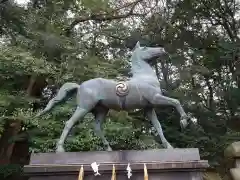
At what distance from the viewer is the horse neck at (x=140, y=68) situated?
6.06m

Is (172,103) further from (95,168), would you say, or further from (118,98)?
(95,168)

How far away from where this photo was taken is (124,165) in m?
5.21

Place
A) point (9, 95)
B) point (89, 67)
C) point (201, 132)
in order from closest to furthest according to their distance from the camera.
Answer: point (9, 95) < point (89, 67) < point (201, 132)

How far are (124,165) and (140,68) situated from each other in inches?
72.7

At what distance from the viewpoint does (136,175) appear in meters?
5.21

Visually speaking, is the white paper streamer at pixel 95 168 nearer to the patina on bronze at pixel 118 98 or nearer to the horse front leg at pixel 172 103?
the patina on bronze at pixel 118 98

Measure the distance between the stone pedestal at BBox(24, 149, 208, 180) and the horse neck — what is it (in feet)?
4.72

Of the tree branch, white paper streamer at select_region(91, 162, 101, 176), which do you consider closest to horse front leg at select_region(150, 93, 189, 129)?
white paper streamer at select_region(91, 162, 101, 176)

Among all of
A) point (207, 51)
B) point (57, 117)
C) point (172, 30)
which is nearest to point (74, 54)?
point (57, 117)

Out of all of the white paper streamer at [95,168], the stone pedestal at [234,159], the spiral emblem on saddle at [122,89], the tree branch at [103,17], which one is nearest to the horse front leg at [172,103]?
the spiral emblem on saddle at [122,89]

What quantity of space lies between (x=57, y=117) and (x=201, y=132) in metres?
4.97

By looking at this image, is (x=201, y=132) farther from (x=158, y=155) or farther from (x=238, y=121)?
(x=158, y=155)

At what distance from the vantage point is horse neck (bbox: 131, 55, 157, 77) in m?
6.06

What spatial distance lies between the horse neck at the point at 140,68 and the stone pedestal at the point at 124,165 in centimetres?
144
